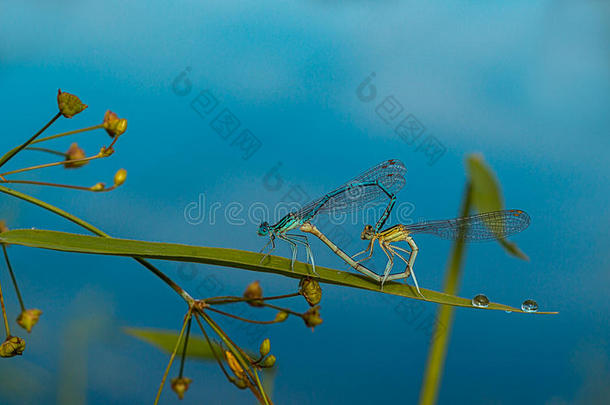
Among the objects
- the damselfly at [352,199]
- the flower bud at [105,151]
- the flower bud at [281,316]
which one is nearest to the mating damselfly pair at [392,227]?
the damselfly at [352,199]

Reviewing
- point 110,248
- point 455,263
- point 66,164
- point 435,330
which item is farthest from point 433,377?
point 66,164

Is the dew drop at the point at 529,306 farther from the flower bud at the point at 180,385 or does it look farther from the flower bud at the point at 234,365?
the flower bud at the point at 180,385

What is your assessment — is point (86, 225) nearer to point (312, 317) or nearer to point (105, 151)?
point (105, 151)

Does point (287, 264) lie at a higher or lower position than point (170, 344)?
higher

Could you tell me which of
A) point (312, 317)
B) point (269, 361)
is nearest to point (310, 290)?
point (312, 317)

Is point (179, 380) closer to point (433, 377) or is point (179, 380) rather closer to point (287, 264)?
point (287, 264)
